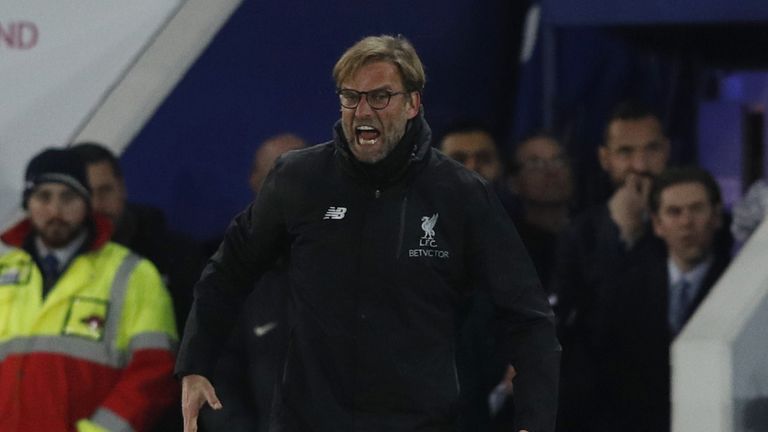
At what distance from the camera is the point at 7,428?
671 cm

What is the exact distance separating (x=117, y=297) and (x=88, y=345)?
0.20m

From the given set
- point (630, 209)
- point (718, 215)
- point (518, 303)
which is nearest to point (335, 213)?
point (518, 303)

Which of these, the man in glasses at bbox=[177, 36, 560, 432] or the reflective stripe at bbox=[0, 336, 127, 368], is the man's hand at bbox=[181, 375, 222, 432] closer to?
the man in glasses at bbox=[177, 36, 560, 432]

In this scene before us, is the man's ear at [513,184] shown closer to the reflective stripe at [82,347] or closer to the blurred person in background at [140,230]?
the blurred person in background at [140,230]

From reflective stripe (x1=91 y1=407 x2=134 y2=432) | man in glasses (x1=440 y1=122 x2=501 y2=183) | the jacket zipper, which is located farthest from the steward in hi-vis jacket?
the jacket zipper

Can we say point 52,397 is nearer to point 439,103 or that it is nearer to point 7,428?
point 7,428

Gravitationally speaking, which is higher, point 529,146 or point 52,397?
point 529,146

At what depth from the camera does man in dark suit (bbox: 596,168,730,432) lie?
6848mm

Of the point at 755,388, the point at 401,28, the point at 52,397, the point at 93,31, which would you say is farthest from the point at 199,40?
the point at 755,388

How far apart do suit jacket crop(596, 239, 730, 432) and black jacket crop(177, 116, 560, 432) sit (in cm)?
212

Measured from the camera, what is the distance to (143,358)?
676 centimetres

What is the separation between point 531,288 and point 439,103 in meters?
5.18

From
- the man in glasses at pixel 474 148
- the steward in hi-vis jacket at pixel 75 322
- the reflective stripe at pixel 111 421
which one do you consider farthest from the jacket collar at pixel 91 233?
the man in glasses at pixel 474 148

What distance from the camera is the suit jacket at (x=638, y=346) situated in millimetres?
6836
